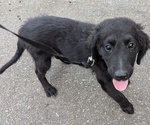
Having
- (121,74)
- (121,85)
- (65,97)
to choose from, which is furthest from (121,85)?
(65,97)

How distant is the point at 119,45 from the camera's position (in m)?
2.79

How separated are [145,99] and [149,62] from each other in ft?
2.02

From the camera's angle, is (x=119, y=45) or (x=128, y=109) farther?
(x=128, y=109)

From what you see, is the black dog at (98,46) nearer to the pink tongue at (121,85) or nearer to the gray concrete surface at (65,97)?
the pink tongue at (121,85)

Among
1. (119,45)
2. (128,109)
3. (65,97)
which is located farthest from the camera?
(65,97)

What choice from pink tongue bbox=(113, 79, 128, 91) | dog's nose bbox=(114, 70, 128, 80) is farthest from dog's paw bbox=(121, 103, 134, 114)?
dog's nose bbox=(114, 70, 128, 80)

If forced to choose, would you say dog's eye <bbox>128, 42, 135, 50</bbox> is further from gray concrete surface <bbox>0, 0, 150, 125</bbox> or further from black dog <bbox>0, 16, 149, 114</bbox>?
gray concrete surface <bbox>0, 0, 150, 125</bbox>

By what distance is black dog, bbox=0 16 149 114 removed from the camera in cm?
279

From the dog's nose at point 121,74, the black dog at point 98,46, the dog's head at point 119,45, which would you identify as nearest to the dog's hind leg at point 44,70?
the black dog at point 98,46

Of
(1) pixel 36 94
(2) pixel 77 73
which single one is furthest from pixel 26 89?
(2) pixel 77 73

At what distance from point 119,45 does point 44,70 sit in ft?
4.15

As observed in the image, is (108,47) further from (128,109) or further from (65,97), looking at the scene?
(65,97)

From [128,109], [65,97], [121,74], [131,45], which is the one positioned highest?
[131,45]

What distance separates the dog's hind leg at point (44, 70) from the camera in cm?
361
